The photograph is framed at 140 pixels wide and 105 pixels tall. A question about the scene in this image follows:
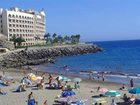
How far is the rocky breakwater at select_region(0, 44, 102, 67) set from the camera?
8175 cm

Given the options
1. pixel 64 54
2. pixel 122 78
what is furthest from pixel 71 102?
pixel 64 54

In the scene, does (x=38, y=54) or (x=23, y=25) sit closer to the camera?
(x=38, y=54)

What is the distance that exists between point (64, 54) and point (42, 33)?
44.6 meters

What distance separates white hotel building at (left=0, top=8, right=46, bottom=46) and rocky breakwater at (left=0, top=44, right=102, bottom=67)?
707 inches

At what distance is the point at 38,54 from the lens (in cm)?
10675

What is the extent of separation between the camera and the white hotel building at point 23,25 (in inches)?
5108

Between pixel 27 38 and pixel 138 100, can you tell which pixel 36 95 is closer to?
pixel 138 100

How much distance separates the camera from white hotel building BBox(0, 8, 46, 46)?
12975cm

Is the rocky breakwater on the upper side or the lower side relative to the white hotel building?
lower

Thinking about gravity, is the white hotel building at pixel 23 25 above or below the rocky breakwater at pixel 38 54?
above

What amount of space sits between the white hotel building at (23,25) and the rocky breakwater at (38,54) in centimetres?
1796

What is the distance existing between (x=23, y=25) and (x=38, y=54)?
33.7 m

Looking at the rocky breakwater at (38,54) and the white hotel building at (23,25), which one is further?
the white hotel building at (23,25)

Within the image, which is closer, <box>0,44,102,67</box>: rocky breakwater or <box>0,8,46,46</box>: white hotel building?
<box>0,44,102,67</box>: rocky breakwater
